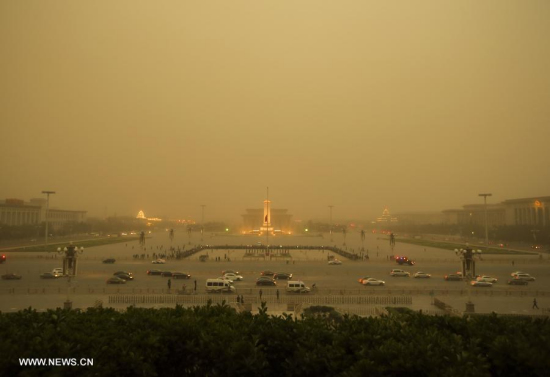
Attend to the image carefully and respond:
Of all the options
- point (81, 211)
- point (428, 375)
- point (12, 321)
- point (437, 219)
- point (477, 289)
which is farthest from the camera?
point (437, 219)

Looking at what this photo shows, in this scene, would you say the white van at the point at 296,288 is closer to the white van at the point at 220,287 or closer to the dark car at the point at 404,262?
the white van at the point at 220,287

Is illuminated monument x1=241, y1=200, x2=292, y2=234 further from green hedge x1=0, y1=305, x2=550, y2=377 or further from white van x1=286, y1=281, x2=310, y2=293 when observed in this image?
green hedge x1=0, y1=305, x2=550, y2=377

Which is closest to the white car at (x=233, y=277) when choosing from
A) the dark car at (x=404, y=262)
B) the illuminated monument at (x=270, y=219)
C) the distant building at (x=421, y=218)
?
the dark car at (x=404, y=262)

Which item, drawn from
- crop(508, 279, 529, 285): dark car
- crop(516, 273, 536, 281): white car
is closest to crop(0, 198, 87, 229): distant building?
crop(508, 279, 529, 285): dark car

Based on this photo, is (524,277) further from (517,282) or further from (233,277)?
(233,277)

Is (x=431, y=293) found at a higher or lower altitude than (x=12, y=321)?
lower

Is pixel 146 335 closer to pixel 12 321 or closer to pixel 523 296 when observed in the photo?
pixel 12 321

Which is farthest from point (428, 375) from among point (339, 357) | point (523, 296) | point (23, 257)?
point (23, 257)

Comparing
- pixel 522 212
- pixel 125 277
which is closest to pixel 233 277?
pixel 125 277
